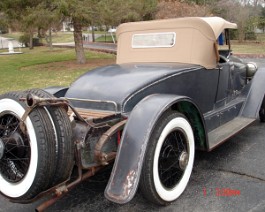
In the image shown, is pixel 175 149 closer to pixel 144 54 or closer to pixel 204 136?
pixel 204 136

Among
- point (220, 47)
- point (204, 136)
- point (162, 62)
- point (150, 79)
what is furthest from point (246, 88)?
point (150, 79)

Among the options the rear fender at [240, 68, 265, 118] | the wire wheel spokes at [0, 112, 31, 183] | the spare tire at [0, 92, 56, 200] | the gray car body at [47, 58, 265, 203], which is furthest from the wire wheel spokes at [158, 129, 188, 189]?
the rear fender at [240, 68, 265, 118]

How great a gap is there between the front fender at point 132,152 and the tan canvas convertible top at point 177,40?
4.66 ft

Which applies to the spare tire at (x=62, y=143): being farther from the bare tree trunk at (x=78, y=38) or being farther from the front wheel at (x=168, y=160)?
the bare tree trunk at (x=78, y=38)

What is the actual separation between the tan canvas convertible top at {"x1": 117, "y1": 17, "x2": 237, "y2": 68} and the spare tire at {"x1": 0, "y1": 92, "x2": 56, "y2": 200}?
213 centimetres

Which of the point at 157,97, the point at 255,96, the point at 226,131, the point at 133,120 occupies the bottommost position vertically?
the point at 226,131

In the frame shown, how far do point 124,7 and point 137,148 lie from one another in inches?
484

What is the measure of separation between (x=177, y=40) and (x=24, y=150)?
242cm

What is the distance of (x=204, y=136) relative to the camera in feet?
11.0

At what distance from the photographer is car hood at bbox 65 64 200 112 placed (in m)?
3.13

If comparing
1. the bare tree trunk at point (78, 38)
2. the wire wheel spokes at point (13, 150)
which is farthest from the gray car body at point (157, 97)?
the bare tree trunk at point (78, 38)

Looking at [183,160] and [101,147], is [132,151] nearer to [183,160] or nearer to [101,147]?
[101,147]

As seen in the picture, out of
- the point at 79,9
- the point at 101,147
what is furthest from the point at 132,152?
the point at 79,9

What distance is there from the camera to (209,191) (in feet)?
10.3
